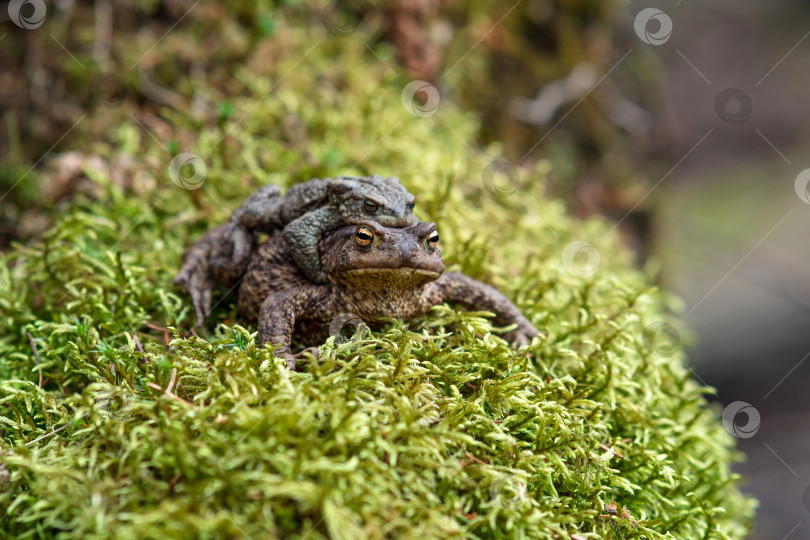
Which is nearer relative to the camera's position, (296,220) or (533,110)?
(296,220)

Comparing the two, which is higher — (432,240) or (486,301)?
(432,240)

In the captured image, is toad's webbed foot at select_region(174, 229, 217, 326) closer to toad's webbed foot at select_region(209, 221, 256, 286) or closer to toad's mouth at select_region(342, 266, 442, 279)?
toad's webbed foot at select_region(209, 221, 256, 286)

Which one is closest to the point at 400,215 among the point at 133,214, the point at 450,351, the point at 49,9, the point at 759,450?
the point at 450,351

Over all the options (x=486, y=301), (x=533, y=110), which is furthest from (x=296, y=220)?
(x=533, y=110)

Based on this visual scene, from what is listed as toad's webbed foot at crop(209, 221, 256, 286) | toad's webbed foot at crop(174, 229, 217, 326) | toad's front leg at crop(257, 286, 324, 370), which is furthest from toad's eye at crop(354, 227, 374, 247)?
toad's webbed foot at crop(174, 229, 217, 326)

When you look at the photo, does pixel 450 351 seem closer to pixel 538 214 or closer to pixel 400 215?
pixel 400 215

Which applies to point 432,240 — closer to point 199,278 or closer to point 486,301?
point 486,301

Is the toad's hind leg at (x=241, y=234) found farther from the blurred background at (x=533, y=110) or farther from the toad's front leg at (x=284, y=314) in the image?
the blurred background at (x=533, y=110)
